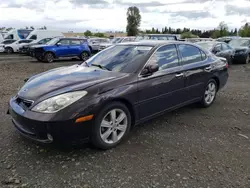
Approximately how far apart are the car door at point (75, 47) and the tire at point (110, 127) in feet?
43.4

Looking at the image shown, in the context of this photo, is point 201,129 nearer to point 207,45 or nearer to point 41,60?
point 207,45

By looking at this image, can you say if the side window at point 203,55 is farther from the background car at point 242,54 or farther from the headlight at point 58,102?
the background car at point 242,54

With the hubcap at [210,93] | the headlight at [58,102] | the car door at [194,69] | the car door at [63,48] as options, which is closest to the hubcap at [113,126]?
the headlight at [58,102]

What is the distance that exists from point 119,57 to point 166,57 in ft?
2.75

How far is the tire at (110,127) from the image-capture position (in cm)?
311

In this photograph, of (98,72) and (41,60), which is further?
(41,60)

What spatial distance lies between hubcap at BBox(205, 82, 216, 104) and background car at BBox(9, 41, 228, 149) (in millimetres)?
320

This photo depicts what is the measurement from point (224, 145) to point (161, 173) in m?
1.28

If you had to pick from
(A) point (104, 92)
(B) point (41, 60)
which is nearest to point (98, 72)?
(A) point (104, 92)

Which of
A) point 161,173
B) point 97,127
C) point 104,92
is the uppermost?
point 104,92

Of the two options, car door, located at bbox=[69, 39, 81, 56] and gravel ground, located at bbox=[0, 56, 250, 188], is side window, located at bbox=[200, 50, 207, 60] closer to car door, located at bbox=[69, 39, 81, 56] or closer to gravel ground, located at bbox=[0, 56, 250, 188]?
gravel ground, located at bbox=[0, 56, 250, 188]

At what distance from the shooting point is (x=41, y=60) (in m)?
15.0

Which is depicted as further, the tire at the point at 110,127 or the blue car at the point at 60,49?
the blue car at the point at 60,49

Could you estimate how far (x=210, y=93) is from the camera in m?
5.31
